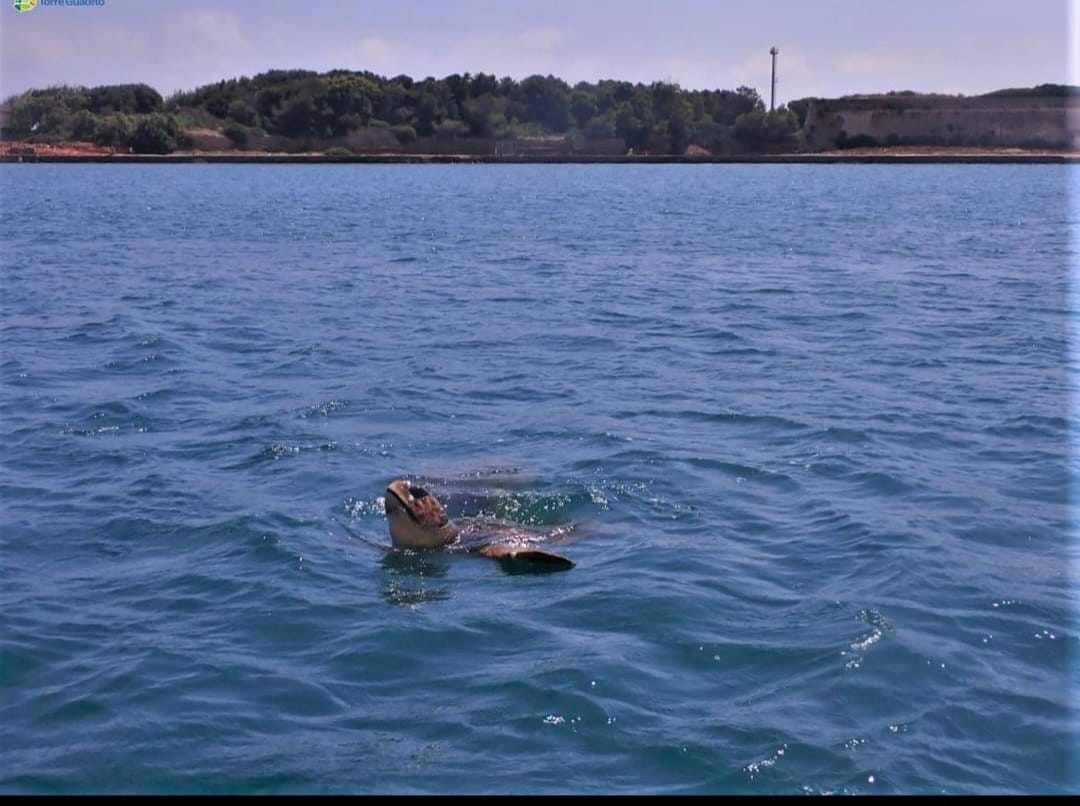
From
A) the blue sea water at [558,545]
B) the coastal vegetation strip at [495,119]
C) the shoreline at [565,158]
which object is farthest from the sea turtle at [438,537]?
the coastal vegetation strip at [495,119]

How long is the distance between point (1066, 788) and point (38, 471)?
9245mm

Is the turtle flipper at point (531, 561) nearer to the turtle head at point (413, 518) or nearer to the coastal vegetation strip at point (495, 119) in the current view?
the turtle head at point (413, 518)

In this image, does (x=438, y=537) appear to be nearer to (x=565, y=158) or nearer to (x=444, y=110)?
(x=565, y=158)

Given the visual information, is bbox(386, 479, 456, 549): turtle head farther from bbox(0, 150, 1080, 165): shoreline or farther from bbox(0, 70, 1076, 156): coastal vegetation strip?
bbox(0, 70, 1076, 156): coastal vegetation strip

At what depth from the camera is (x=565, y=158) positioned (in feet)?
372

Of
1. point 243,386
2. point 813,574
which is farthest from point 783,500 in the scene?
point 243,386

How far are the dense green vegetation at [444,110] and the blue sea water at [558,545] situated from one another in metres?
95.4

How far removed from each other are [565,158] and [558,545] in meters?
105

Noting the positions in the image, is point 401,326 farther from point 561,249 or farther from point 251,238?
point 251,238

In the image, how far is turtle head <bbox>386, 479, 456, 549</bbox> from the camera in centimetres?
993

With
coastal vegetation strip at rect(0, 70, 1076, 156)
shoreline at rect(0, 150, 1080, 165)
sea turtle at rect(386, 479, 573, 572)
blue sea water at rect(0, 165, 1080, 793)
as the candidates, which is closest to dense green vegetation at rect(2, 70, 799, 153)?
coastal vegetation strip at rect(0, 70, 1076, 156)

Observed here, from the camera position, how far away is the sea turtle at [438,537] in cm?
966

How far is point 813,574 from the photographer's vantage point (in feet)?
30.8

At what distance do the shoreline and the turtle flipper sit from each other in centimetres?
9635
